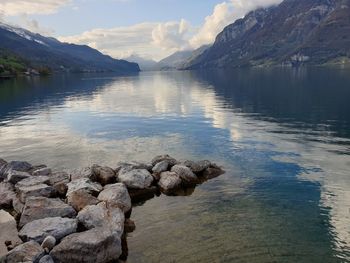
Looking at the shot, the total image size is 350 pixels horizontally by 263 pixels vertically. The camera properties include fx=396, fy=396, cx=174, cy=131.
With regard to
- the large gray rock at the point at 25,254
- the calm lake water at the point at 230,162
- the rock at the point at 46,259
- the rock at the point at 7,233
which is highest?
the large gray rock at the point at 25,254

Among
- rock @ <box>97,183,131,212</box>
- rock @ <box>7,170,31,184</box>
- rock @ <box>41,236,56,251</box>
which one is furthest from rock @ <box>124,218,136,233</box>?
rock @ <box>7,170,31,184</box>

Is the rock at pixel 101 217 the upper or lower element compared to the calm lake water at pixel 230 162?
upper

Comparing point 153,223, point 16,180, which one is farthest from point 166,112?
point 153,223

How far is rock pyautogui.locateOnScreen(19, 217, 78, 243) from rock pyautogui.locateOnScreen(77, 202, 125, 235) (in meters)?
0.88

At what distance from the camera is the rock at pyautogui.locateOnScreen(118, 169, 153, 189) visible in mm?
36688

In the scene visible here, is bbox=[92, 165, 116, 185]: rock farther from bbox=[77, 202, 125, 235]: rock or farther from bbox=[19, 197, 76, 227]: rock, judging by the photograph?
bbox=[77, 202, 125, 235]: rock

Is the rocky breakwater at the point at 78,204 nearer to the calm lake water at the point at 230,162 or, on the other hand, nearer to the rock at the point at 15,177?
the rock at the point at 15,177

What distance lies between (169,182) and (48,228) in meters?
14.0

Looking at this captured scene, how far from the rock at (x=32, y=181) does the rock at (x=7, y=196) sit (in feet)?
→ 2.62

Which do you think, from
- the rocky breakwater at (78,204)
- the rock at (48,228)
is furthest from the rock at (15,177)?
A: the rock at (48,228)

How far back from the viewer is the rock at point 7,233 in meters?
25.8

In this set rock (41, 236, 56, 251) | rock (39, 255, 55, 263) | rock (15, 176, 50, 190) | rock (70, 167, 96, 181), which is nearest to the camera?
rock (39, 255, 55, 263)

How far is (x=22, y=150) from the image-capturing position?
5509 cm

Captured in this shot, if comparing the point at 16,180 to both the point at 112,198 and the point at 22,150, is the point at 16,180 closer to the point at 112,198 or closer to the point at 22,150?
the point at 112,198
